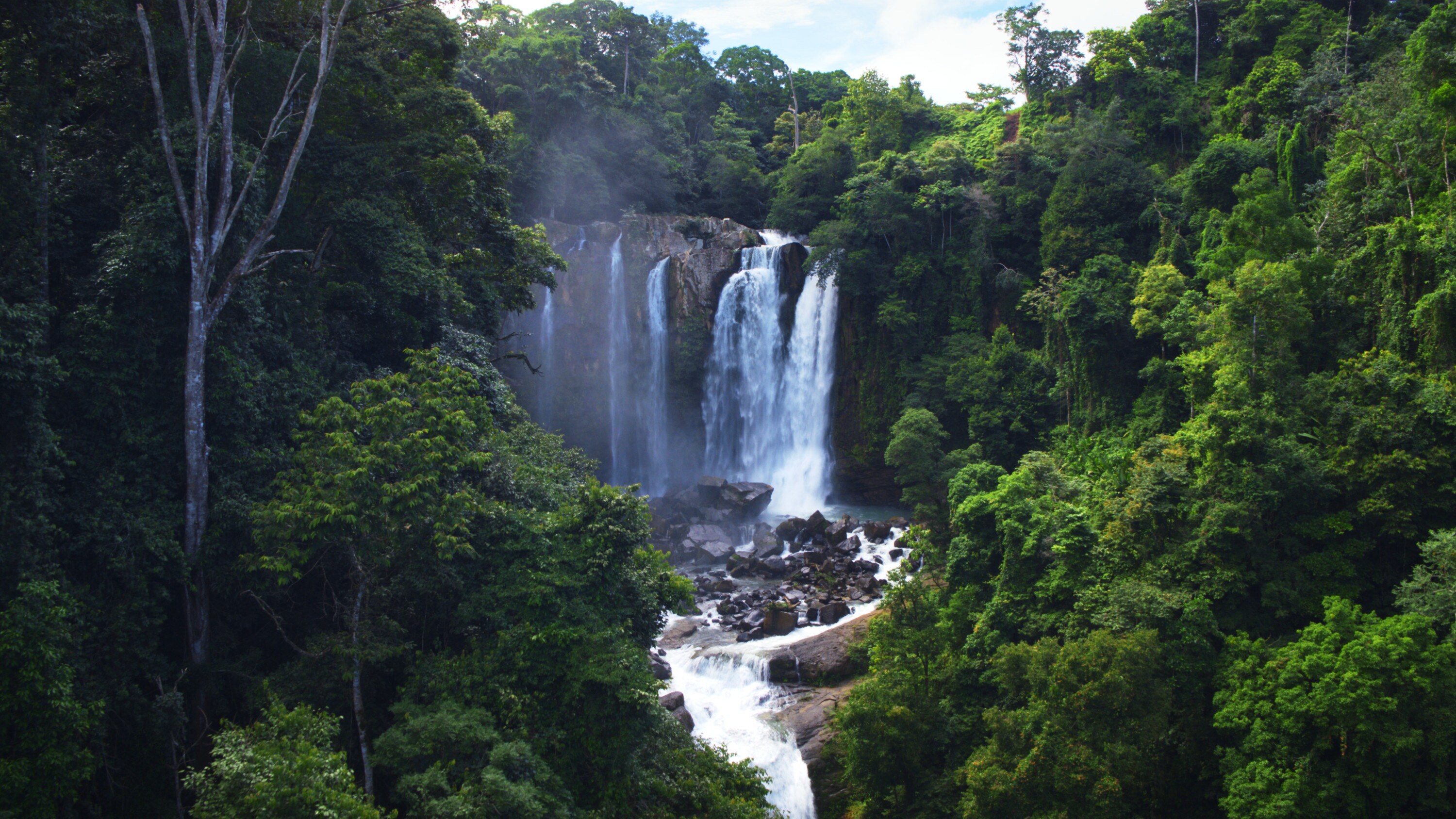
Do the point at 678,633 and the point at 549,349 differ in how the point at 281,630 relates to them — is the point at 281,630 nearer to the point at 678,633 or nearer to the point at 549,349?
the point at 678,633

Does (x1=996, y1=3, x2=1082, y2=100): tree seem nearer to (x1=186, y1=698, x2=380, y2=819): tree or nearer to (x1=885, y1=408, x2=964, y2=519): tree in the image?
(x1=885, y1=408, x2=964, y2=519): tree

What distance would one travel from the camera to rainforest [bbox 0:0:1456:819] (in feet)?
40.2

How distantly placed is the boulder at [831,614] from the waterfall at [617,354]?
15746mm

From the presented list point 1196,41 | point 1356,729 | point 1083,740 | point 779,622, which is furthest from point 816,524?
point 1196,41

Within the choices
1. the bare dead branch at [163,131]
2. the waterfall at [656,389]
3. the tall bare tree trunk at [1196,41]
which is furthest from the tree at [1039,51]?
the bare dead branch at [163,131]

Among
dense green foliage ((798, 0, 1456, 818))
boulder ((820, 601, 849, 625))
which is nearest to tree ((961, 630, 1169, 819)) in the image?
dense green foliage ((798, 0, 1456, 818))

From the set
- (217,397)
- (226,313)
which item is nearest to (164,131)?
(226,313)

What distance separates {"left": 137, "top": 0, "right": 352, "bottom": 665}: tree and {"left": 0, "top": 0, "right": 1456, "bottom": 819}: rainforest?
0.09 m

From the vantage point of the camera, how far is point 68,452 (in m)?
12.6

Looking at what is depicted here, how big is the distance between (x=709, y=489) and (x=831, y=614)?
11336 millimetres

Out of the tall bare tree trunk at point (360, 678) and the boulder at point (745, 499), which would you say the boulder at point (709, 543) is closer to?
the boulder at point (745, 499)

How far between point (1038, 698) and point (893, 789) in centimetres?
350

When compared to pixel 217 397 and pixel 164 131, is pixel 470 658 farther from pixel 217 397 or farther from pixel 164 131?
pixel 164 131

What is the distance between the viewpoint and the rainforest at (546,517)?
12266 mm
